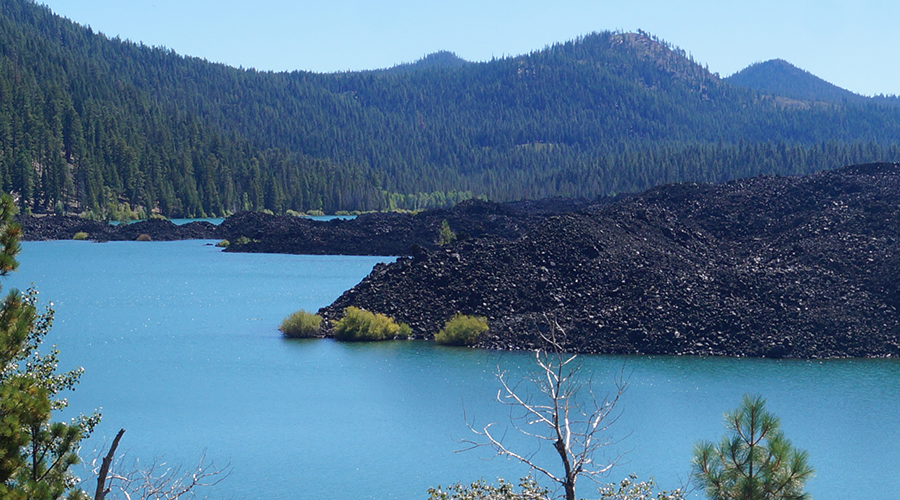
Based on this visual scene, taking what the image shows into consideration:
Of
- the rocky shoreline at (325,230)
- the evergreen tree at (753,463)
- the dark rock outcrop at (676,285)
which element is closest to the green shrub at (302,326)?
the dark rock outcrop at (676,285)

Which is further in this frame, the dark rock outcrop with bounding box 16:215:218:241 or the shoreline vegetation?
the dark rock outcrop with bounding box 16:215:218:241

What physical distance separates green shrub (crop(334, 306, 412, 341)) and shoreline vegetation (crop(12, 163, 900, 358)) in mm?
471

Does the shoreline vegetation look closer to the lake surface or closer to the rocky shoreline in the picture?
the lake surface

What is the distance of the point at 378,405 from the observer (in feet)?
83.5

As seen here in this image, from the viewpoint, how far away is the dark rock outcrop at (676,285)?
31.0 metres

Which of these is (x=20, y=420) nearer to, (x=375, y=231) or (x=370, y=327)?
(x=370, y=327)

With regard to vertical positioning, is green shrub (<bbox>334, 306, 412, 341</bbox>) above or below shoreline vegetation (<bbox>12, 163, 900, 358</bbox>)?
below

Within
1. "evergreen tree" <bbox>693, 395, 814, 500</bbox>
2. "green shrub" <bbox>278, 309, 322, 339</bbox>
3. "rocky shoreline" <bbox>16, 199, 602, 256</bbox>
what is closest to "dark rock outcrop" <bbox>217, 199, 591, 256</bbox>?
"rocky shoreline" <bbox>16, 199, 602, 256</bbox>

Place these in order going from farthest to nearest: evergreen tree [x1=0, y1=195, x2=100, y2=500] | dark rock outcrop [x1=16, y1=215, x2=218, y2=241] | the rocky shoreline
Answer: dark rock outcrop [x1=16, y1=215, x2=218, y2=241] → the rocky shoreline → evergreen tree [x1=0, y1=195, x2=100, y2=500]

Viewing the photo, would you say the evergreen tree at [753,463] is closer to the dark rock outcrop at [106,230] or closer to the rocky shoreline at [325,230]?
the rocky shoreline at [325,230]

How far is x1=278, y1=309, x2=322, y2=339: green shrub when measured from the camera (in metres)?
35.7

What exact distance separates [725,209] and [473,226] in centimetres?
3606

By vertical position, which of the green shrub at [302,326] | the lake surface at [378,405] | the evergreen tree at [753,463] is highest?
the evergreen tree at [753,463]

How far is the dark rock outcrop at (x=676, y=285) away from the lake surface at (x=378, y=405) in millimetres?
1171
